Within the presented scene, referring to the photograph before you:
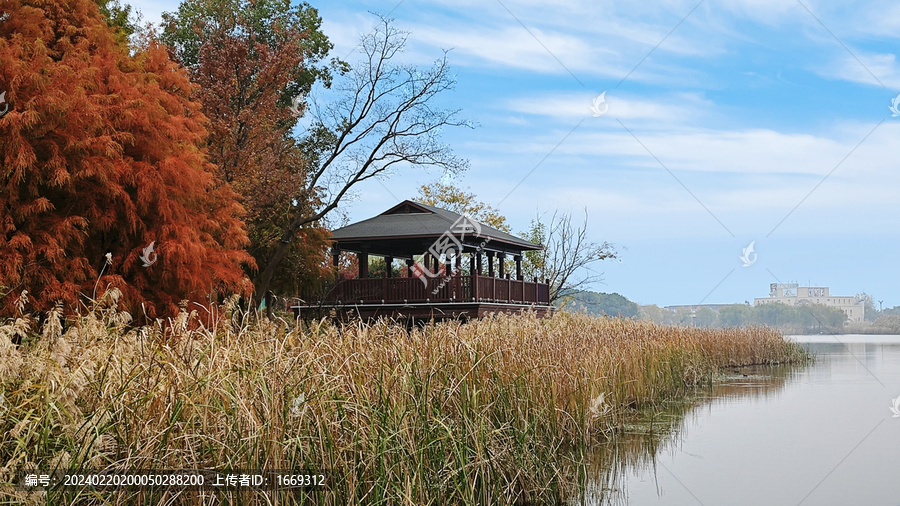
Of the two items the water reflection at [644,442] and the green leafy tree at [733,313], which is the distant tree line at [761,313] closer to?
the green leafy tree at [733,313]

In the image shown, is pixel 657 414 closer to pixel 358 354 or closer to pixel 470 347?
pixel 470 347

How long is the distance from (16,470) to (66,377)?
2.24ft

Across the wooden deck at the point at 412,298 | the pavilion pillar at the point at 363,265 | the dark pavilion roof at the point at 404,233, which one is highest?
the dark pavilion roof at the point at 404,233

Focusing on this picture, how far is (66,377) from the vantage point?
187 inches

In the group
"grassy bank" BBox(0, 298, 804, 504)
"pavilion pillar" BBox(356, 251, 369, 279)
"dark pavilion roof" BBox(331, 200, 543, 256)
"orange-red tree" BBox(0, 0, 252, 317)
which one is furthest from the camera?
"pavilion pillar" BBox(356, 251, 369, 279)

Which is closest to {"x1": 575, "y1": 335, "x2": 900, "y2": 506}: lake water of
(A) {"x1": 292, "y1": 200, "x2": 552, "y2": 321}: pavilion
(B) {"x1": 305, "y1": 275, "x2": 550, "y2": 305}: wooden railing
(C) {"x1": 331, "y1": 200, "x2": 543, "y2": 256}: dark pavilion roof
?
(A) {"x1": 292, "y1": 200, "x2": 552, "y2": 321}: pavilion

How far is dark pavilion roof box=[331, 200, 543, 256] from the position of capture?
2339 cm

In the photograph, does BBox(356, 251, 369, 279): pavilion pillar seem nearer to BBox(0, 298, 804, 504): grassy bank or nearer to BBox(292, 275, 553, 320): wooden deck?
BBox(292, 275, 553, 320): wooden deck

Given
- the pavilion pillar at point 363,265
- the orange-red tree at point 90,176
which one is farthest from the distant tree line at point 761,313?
the orange-red tree at point 90,176

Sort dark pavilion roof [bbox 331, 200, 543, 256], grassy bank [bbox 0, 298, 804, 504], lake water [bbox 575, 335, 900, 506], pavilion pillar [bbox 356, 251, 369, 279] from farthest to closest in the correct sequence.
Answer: pavilion pillar [bbox 356, 251, 369, 279], dark pavilion roof [bbox 331, 200, 543, 256], lake water [bbox 575, 335, 900, 506], grassy bank [bbox 0, 298, 804, 504]

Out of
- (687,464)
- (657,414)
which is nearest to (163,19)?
(657,414)

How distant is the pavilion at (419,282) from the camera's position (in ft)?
71.9

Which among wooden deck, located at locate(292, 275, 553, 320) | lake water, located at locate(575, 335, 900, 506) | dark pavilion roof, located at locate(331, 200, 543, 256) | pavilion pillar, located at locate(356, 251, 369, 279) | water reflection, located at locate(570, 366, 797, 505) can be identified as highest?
dark pavilion roof, located at locate(331, 200, 543, 256)

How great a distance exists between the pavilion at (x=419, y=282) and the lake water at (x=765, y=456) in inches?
273
